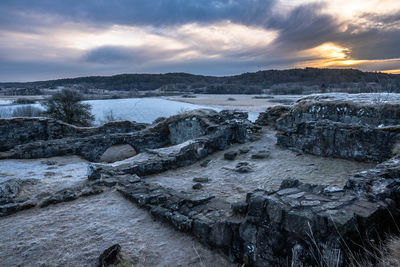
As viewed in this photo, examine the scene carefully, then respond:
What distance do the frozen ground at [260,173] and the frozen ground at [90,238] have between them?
188 centimetres

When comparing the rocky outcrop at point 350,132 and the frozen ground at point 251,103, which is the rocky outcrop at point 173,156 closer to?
the rocky outcrop at point 350,132

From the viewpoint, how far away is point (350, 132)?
730cm

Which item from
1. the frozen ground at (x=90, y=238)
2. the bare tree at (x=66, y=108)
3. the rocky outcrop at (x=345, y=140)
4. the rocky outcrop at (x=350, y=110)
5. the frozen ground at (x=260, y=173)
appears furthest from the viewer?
the bare tree at (x=66, y=108)

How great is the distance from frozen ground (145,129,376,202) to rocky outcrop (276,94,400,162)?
1.15ft

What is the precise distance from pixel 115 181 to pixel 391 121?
12223 millimetres

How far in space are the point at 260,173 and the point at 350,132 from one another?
9.94ft

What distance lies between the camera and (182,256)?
350 cm

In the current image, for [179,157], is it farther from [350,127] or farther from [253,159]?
[350,127]

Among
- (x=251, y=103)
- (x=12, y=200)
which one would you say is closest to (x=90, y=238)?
(x=12, y=200)

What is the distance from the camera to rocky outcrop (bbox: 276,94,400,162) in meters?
6.87

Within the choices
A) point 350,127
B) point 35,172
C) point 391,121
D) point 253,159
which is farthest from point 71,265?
point 391,121

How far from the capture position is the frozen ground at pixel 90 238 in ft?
11.3

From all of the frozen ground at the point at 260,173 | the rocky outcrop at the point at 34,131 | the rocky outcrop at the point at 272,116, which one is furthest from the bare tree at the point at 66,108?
the frozen ground at the point at 260,173

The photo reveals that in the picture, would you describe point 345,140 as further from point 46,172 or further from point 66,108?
point 66,108
